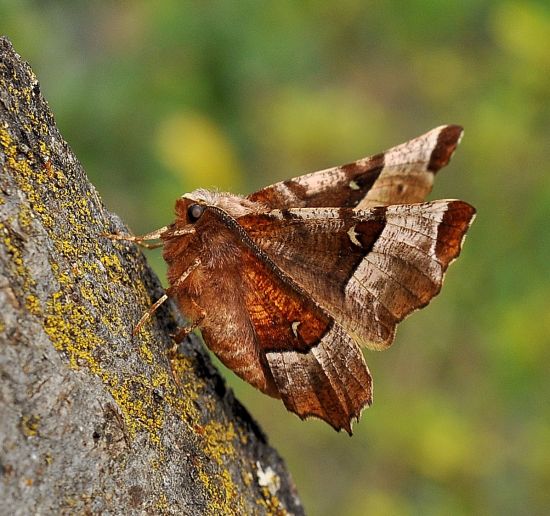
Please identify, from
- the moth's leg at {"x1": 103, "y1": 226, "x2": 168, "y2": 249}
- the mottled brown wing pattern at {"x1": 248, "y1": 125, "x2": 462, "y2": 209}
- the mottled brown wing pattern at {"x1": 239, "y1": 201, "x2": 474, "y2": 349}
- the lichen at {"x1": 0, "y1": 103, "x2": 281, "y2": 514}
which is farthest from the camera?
the mottled brown wing pattern at {"x1": 248, "y1": 125, "x2": 462, "y2": 209}

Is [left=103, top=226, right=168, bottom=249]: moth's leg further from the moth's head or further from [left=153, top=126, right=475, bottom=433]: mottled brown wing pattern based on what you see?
the moth's head

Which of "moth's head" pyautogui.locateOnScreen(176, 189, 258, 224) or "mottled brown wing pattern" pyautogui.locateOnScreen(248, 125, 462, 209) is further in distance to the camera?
"mottled brown wing pattern" pyautogui.locateOnScreen(248, 125, 462, 209)

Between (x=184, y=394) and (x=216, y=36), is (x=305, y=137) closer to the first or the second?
(x=216, y=36)

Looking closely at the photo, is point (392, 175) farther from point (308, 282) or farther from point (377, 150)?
point (377, 150)

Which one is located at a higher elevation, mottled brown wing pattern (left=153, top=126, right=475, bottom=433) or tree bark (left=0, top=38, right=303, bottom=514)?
mottled brown wing pattern (left=153, top=126, right=475, bottom=433)

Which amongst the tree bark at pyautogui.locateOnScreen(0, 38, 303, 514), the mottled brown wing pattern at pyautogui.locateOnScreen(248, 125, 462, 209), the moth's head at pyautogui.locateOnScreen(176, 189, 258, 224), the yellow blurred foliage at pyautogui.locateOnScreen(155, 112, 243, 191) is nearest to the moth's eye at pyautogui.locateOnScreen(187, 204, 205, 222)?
the moth's head at pyautogui.locateOnScreen(176, 189, 258, 224)

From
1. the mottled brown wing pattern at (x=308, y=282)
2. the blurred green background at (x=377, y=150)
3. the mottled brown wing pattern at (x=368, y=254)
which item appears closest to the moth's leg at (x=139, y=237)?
the mottled brown wing pattern at (x=308, y=282)
